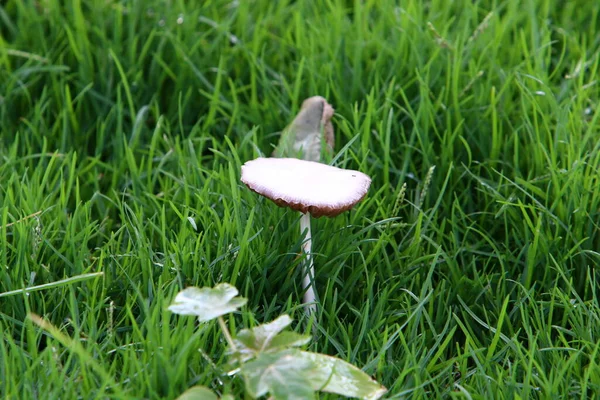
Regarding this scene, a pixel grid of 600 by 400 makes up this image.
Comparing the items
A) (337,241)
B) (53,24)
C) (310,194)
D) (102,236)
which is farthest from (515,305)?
(53,24)

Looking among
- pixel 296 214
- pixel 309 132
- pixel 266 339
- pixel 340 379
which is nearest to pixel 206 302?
pixel 266 339

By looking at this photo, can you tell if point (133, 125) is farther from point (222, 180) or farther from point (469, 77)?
point (469, 77)

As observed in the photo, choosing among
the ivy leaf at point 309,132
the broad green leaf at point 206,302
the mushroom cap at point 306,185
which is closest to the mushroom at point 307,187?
the mushroom cap at point 306,185

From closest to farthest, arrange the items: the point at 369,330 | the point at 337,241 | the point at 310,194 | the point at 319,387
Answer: the point at 319,387
the point at 310,194
the point at 369,330
the point at 337,241

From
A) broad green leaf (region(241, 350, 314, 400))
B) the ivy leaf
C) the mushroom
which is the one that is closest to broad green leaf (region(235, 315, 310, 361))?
broad green leaf (region(241, 350, 314, 400))

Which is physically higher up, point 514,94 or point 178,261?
point 514,94

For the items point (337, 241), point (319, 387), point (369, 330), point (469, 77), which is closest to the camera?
point (319, 387)

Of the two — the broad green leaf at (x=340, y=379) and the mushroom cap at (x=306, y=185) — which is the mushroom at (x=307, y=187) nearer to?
the mushroom cap at (x=306, y=185)
